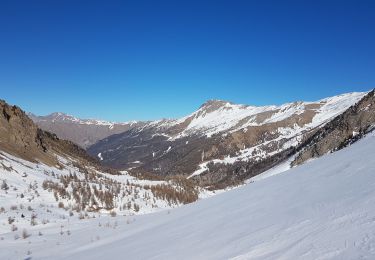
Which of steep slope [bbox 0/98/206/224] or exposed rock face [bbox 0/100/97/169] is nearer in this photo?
steep slope [bbox 0/98/206/224]

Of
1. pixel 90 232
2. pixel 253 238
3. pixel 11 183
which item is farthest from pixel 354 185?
pixel 11 183

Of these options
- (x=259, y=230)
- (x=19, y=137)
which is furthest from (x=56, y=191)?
(x=19, y=137)

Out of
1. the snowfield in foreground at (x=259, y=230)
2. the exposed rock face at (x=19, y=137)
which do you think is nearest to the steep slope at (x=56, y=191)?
the exposed rock face at (x=19, y=137)

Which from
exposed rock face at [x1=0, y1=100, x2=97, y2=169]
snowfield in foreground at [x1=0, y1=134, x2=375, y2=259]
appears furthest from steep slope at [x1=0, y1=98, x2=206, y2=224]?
snowfield in foreground at [x1=0, y1=134, x2=375, y2=259]

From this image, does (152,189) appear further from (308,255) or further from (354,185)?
(308,255)

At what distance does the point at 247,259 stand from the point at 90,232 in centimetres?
Answer: 786

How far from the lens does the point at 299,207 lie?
26.9 ft

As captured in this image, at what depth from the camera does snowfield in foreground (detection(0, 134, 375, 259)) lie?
5.65m

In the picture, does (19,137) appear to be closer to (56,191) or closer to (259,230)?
(56,191)

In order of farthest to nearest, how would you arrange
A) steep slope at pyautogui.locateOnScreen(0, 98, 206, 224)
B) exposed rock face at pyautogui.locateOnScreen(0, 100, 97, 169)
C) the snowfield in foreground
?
exposed rock face at pyautogui.locateOnScreen(0, 100, 97, 169) → steep slope at pyautogui.locateOnScreen(0, 98, 206, 224) → the snowfield in foreground

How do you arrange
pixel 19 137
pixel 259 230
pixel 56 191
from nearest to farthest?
pixel 259 230 → pixel 56 191 → pixel 19 137

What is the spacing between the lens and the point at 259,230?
24.1 feet

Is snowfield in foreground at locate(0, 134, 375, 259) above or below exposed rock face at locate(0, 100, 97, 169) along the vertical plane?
below

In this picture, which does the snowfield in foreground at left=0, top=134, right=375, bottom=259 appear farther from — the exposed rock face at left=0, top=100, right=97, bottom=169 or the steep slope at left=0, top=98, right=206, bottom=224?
the exposed rock face at left=0, top=100, right=97, bottom=169
